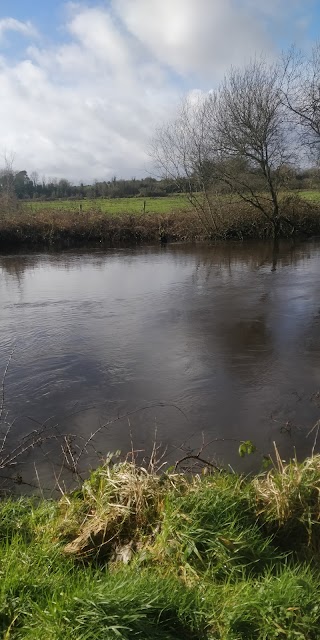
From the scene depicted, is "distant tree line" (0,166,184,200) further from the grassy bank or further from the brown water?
the grassy bank

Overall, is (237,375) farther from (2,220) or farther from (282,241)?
(2,220)

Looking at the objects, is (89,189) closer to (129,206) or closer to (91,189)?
(91,189)

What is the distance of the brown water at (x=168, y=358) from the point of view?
632cm

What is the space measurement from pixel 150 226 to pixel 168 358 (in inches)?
851

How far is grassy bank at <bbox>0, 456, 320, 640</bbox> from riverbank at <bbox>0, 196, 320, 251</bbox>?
82.3 ft

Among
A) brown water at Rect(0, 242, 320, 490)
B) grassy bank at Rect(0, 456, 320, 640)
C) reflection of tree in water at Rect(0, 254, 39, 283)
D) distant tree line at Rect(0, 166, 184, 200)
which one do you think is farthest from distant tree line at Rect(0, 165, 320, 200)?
grassy bank at Rect(0, 456, 320, 640)

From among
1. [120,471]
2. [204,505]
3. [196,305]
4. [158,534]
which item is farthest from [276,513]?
[196,305]

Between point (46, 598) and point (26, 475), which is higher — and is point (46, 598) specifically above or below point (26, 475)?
above

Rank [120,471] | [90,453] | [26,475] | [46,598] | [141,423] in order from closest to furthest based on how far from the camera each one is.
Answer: [46,598] < [120,471] < [26,475] < [90,453] < [141,423]

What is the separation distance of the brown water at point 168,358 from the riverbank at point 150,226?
37.5ft

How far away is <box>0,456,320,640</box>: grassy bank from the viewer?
9.05ft

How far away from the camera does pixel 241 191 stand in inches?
1081

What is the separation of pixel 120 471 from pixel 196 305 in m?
9.00

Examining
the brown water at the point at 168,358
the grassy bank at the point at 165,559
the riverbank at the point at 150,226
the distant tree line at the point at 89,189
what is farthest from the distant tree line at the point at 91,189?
the grassy bank at the point at 165,559
